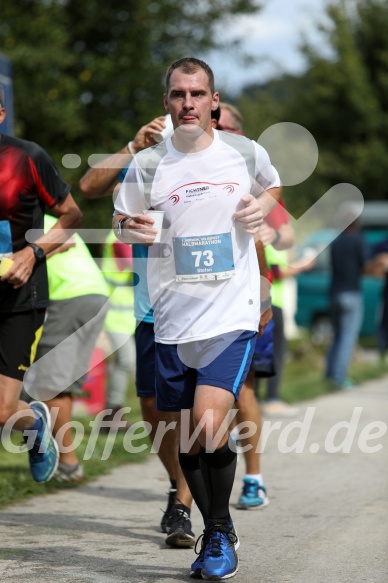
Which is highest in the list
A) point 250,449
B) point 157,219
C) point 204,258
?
point 157,219

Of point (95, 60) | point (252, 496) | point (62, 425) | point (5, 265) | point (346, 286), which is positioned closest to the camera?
point (5, 265)

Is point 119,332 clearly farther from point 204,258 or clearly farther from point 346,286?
point 204,258

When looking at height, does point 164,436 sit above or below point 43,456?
above

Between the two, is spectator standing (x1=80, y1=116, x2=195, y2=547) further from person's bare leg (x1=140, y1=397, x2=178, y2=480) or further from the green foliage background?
the green foliage background

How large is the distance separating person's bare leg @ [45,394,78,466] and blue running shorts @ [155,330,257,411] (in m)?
2.35

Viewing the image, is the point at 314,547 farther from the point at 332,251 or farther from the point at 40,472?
the point at 332,251

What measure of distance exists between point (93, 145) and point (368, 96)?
1889 cm

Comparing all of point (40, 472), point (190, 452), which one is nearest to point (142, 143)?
A: point (190, 452)

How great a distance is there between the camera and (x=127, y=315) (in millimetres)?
9609

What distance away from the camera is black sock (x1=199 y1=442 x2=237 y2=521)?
4.52 metres

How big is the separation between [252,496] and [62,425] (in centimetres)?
143

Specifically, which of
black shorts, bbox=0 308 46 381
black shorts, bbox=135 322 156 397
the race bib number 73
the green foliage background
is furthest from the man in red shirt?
the green foliage background

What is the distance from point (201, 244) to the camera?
4543 millimetres

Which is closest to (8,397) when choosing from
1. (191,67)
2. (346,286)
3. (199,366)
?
(199,366)
